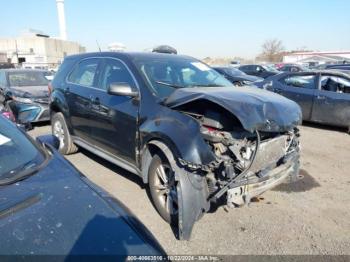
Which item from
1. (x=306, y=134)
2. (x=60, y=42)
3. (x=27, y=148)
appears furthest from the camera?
(x=60, y=42)

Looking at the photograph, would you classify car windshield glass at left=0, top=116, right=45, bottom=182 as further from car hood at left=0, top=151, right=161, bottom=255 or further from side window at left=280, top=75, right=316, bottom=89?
side window at left=280, top=75, right=316, bottom=89

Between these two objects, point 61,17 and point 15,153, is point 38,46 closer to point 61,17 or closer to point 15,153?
point 61,17

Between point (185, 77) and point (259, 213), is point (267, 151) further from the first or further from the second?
point (185, 77)

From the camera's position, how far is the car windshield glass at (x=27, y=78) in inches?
375

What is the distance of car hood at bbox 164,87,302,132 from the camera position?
121 inches

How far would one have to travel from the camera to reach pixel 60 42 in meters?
70.4

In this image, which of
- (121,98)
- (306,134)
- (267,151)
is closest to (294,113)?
(267,151)

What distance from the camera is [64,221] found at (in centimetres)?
185

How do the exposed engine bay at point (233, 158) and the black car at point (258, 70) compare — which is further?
the black car at point (258, 70)

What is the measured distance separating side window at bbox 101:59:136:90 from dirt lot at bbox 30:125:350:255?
4.67 feet

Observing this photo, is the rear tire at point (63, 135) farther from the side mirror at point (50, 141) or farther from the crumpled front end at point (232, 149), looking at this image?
the crumpled front end at point (232, 149)

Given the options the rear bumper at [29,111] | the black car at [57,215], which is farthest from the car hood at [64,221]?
the rear bumper at [29,111]

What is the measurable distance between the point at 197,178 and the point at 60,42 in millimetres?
74646

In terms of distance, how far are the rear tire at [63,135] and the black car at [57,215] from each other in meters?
3.00
